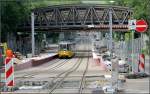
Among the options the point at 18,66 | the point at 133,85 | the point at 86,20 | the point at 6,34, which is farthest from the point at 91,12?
the point at 133,85

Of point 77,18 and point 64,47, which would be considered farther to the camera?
point 77,18

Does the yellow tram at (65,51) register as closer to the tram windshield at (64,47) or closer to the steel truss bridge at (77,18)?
the tram windshield at (64,47)

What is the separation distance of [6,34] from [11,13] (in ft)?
14.5

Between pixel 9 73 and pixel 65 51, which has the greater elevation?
pixel 9 73

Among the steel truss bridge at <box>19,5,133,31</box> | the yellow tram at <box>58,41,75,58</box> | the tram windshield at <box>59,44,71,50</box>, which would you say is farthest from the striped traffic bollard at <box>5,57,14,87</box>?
the steel truss bridge at <box>19,5,133,31</box>

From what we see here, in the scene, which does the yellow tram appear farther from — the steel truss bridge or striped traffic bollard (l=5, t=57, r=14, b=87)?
striped traffic bollard (l=5, t=57, r=14, b=87)

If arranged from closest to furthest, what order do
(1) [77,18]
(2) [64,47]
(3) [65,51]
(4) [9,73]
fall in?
1. (4) [9,73]
2. (3) [65,51]
3. (2) [64,47]
4. (1) [77,18]

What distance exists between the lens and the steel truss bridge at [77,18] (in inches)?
4614

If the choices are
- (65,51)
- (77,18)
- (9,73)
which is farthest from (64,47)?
(9,73)

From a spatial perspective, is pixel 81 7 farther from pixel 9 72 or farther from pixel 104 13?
pixel 9 72

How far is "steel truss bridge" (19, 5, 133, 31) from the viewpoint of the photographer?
117188 mm

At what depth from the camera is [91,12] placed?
12288cm

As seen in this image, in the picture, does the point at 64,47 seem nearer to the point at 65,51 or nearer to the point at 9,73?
the point at 65,51

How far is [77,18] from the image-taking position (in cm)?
12412
